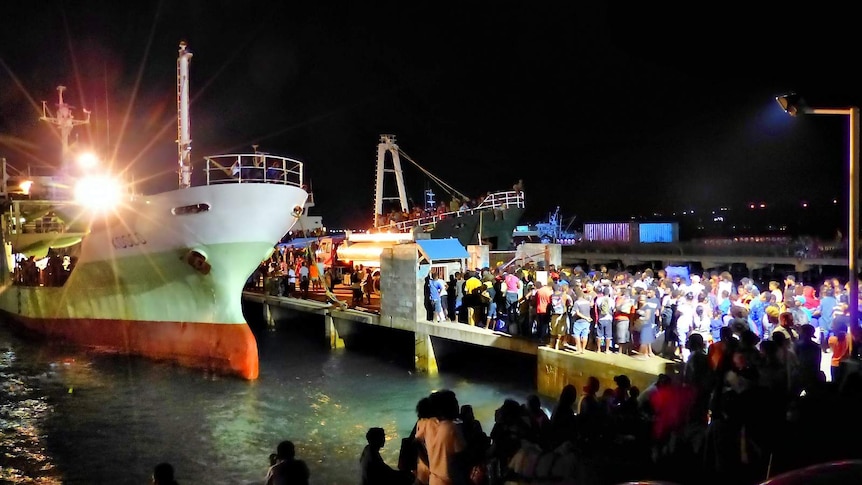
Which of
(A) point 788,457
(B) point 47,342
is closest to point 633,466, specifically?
(A) point 788,457

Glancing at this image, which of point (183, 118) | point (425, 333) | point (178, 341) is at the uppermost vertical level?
point (183, 118)

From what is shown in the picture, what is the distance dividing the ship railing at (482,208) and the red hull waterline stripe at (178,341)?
1458 cm

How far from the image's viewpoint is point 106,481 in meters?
10.6

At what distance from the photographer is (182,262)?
18328mm

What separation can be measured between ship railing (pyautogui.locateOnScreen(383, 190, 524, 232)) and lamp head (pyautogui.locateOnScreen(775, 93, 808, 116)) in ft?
77.6

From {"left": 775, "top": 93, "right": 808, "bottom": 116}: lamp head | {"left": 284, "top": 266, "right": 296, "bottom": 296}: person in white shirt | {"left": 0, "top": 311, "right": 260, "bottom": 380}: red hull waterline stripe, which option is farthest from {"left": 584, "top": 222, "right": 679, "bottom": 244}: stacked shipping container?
{"left": 775, "top": 93, "right": 808, "bottom": 116}: lamp head

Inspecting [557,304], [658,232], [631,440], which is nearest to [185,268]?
[557,304]

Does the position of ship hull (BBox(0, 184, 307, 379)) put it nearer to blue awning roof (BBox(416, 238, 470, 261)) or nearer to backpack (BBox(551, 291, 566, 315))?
blue awning roof (BBox(416, 238, 470, 261))

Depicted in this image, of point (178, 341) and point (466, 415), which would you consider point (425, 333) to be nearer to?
point (178, 341)

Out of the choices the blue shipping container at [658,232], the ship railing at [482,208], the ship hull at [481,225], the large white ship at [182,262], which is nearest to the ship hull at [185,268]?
the large white ship at [182,262]

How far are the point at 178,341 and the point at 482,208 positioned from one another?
17780mm

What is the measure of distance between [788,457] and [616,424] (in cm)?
145

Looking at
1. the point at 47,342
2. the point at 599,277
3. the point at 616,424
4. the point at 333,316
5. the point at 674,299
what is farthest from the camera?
the point at 47,342

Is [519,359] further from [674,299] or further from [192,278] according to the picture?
[192,278]
